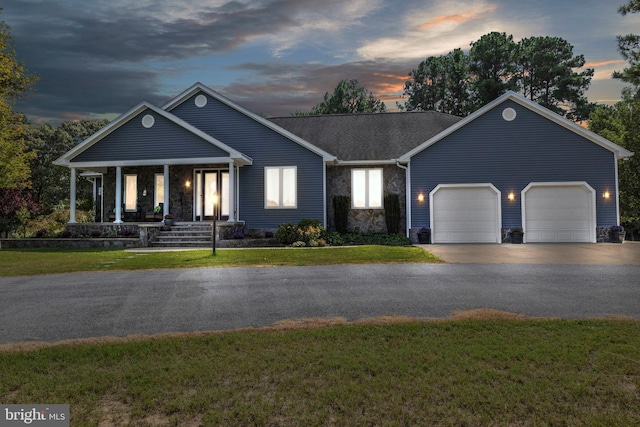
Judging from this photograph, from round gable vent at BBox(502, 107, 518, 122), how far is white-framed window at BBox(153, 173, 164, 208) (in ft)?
54.1

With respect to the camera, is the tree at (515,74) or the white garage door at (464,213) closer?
the white garage door at (464,213)

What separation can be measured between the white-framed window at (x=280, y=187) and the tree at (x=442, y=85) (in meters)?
27.4

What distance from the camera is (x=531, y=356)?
13.8 ft

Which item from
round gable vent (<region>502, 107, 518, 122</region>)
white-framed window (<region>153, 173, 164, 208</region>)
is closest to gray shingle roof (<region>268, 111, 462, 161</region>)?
round gable vent (<region>502, 107, 518, 122</region>)

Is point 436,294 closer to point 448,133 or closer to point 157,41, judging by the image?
point 448,133

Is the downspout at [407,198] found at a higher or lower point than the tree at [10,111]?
lower

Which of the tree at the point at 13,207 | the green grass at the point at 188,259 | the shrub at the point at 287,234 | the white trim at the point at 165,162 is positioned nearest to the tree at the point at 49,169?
the tree at the point at 13,207

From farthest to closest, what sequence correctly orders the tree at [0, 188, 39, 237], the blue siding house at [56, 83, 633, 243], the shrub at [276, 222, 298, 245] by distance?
1. the tree at [0, 188, 39, 237]
2. the blue siding house at [56, 83, 633, 243]
3. the shrub at [276, 222, 298, 245]

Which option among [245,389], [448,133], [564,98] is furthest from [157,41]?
[564,98]

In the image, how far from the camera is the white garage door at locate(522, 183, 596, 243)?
57.8 ft

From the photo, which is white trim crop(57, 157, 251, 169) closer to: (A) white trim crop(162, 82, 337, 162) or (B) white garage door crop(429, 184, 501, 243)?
(A) white trim crop(162, 82, 337, 162)

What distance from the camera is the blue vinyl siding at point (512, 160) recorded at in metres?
17.7

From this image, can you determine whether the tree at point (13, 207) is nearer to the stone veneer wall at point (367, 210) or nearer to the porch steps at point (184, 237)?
the porch steps at point (184, 237)

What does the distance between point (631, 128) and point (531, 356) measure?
105ft
